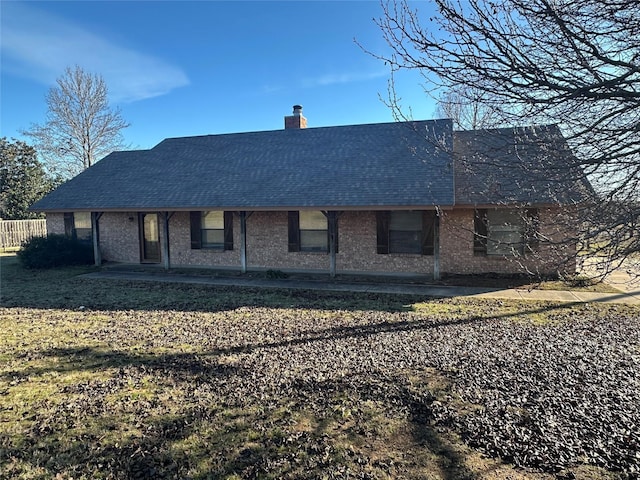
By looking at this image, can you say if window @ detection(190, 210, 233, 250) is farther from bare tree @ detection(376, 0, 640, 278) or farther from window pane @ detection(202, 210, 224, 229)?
bare tree @ detection(376, 0, 640, 278)

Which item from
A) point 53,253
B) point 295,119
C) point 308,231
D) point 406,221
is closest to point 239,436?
point 406,221

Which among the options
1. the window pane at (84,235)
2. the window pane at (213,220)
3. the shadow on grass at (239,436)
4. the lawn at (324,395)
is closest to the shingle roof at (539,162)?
the lawn at (324,395)

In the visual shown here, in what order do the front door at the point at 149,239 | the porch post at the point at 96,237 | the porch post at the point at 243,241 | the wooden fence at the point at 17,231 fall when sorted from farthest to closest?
1. the wooden fence at the point at 17,231
2. the front door at the point at 149,239
3. the porch post at the point at 96,237
4. the porch post at the point at 243,241

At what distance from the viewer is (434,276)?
1155 centimetres

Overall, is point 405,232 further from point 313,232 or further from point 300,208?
point 300,208

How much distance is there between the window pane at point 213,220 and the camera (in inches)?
563

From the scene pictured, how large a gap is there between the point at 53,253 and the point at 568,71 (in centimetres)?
1722

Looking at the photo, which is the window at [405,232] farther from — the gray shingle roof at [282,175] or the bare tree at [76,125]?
the bare tree at [76,125]

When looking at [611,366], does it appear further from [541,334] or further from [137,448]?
[137,448]

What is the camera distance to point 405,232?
12.4 meters

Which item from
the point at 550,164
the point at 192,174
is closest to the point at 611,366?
the point at 550,164

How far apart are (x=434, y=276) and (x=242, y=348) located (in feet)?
23.5

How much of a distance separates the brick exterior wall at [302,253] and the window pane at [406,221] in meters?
0.64

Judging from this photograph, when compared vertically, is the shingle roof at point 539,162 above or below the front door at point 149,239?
above
